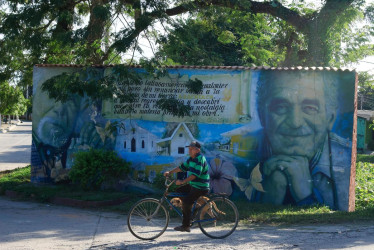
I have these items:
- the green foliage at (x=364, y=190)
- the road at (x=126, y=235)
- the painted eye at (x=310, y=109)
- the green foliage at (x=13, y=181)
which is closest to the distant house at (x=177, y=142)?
the road at (x=126, y=235)

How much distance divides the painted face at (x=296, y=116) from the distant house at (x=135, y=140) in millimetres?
2707

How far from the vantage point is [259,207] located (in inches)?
383

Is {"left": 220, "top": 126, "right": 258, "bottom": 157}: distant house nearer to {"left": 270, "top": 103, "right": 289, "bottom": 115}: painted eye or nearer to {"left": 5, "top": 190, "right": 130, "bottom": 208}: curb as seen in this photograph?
{"left": 270, "top": 103, "right": 289, "bottom": 115}: painted eye

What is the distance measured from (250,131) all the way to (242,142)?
307 mm

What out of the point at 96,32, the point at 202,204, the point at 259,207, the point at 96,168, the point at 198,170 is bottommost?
the point at 259,207

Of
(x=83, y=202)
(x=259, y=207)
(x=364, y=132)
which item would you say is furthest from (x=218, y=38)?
(x=364, y=132)

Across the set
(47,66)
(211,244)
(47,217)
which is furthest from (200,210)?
(47,66)

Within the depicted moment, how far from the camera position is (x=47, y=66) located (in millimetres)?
11500

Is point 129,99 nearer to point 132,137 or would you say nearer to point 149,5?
point 132,137

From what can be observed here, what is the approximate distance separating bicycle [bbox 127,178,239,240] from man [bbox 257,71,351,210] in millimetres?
3145

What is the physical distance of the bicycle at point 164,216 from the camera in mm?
7082

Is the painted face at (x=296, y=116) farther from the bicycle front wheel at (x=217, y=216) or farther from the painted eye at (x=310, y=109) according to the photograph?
the bicycle front wheel at (x=217, y=216)

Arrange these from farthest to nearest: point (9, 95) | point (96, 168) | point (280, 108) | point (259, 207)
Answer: point (9, 95) < point (96, 168) < point (280, 108) < point (259, 207)

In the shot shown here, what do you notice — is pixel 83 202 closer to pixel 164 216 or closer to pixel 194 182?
pixel 164 216
